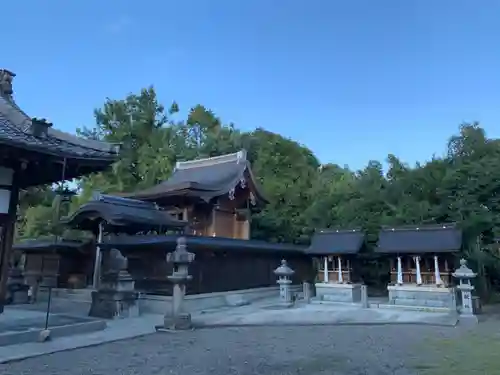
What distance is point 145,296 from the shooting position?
53.0 ft

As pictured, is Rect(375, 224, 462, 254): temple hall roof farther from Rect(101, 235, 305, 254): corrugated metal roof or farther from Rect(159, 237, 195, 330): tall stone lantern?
Rect(159, 237, 195, 330): tall stone lantern

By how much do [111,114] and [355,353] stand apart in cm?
3515

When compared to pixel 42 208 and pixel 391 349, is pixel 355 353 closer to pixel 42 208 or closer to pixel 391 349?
pixel 391 349

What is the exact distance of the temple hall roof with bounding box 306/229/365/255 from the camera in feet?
65.6

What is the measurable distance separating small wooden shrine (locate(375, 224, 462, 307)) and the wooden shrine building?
45.2ft

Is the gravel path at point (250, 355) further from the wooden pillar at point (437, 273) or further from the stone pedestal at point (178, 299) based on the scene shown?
the wooden pillar at point (437, 273)

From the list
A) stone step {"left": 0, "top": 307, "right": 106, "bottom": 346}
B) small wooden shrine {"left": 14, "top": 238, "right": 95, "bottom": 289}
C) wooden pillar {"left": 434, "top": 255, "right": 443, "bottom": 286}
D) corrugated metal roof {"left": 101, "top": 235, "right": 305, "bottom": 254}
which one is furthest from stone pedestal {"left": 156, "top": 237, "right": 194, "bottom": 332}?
wooden pillar {"left": 434, "top": 255, "right": 443, "bottom": 286}

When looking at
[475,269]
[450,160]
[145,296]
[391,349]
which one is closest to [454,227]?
[475,269]

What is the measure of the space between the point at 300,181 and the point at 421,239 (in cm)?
1691

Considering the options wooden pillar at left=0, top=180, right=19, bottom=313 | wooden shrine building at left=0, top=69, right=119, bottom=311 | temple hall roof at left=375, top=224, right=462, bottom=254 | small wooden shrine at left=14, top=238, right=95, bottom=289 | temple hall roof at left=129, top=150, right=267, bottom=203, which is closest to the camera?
wooden shrine building at left=0, top=69, right=119, bottom=311

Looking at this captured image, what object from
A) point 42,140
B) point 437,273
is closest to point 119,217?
point 42,140

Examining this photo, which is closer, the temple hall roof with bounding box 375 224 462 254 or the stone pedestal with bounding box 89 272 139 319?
the stone pedestal with bounding box 89 272 139 319

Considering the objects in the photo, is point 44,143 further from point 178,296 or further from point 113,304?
point 113,304

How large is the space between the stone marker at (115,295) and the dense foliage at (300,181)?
21.1ft
